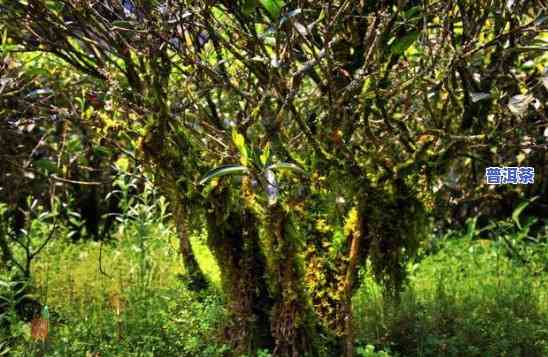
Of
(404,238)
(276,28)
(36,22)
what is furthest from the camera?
(36,22)

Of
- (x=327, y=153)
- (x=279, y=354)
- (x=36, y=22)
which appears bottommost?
(x=279, y=354)

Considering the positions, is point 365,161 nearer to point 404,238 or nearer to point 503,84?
Result: point 404,238

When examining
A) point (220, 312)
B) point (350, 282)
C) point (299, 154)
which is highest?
point (299, 154)

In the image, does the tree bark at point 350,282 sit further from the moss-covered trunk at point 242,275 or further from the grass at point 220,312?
the moss-covered trunk at point 242,275

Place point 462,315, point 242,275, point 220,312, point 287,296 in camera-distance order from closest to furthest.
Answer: point 287,296
point 242,275
point 220,312
point 462,315

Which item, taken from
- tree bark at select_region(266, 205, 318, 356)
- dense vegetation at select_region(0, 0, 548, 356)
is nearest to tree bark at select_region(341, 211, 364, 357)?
dense vegetation at select_region(0, 0, 548, 356)

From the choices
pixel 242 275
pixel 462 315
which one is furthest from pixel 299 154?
pixel 462 315

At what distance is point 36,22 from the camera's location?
318 cm

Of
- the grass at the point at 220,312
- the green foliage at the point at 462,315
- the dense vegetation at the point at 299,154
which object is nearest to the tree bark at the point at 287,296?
the dense vegetation at the point at 299,154

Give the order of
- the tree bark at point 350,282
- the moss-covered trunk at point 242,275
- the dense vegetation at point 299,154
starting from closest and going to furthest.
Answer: the dense vegetation at point 299,154 → the tree bark at point 350,282 → the moss-covered trunk at point 242,275

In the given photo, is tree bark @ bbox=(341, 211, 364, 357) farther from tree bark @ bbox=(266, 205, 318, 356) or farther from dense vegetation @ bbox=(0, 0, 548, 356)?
tree bark @ bbox=(266, 205, 318, 356)

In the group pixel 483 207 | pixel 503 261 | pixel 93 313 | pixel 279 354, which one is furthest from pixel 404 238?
pixel 483 207

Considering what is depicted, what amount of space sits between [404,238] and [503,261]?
246cm

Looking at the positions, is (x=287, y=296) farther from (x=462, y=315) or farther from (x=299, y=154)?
(x=462, y=315)
